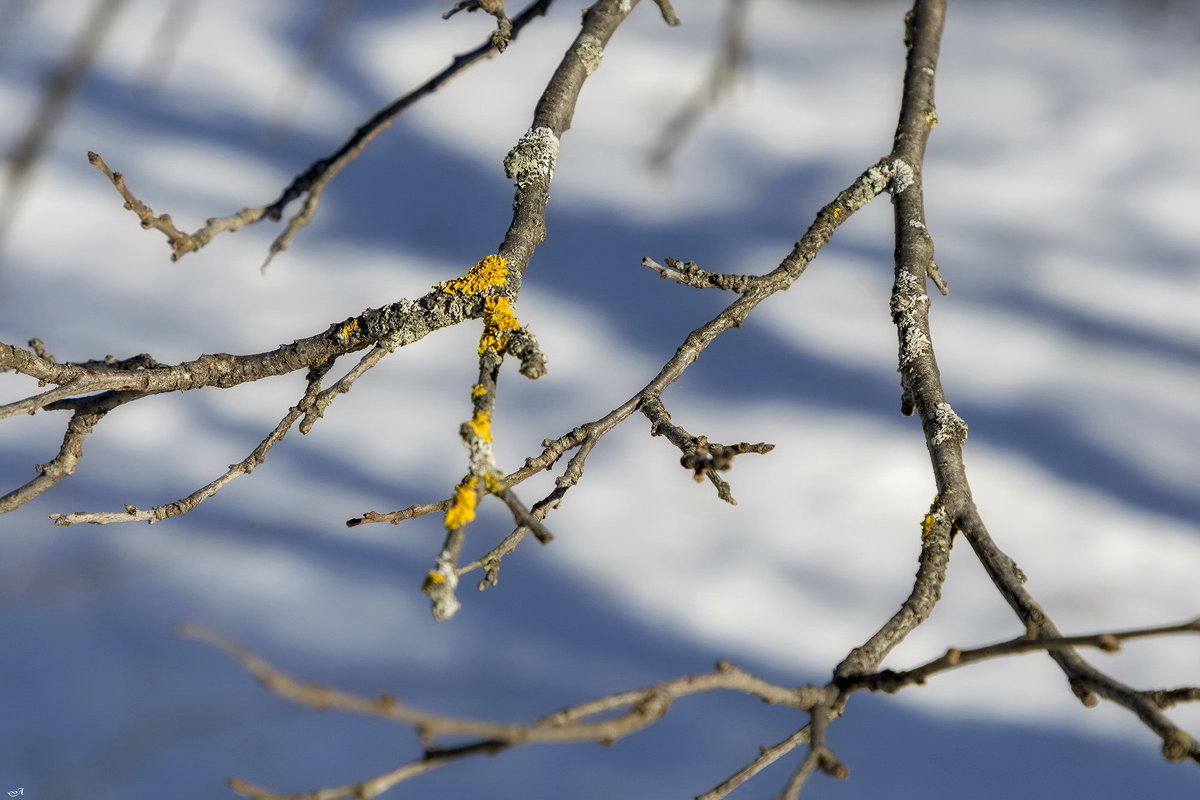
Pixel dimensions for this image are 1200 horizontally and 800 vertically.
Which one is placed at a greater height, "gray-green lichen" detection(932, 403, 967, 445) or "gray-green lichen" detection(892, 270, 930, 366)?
"gray-green lichen" detection(892, 270, 930, 366)

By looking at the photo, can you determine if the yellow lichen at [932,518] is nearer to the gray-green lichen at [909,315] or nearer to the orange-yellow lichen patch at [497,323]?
the gray-green lichen at [909,315]

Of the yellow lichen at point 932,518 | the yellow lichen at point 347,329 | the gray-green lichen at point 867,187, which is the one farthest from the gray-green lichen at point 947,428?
the yellow lichen at point 347,329

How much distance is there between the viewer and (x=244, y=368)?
67cm

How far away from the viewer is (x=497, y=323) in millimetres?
637

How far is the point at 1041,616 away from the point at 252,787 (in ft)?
1.40

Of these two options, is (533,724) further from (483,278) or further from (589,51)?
(589,51)

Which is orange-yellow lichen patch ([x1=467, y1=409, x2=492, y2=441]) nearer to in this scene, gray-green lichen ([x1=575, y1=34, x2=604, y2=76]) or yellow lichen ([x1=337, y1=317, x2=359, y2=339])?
yellow lichen ([x1=337, y1=317, x2=359, y2=339])

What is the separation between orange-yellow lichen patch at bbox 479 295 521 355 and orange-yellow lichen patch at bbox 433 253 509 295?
0.06 ft

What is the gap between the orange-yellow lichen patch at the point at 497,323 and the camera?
62 centimetres

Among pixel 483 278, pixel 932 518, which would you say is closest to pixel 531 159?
pixel 483 278

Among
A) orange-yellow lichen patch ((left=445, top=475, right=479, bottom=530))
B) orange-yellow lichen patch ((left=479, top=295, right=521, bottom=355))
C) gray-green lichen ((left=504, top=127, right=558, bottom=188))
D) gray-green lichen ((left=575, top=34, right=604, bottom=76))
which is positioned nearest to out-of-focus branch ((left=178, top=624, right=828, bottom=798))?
orange-yellow lichen patch ((left=445, top=475, right=479, bottom=530))

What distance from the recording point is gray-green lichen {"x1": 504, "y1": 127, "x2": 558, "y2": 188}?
0.77 meters

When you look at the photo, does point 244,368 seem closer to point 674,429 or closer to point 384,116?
point 674,429

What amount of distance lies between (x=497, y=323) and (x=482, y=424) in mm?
100
